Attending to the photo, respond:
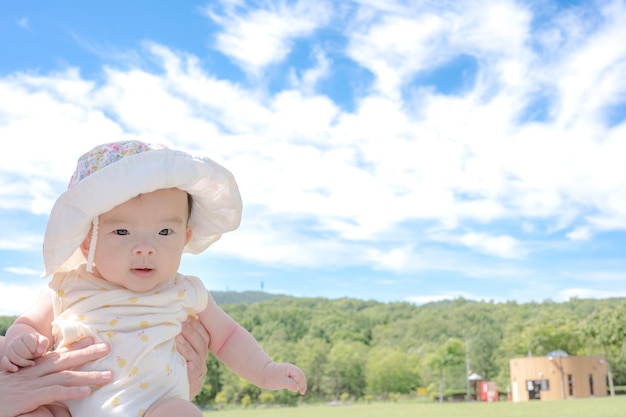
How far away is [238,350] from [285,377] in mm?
229

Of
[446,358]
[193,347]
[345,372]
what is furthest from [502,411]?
[345,372]

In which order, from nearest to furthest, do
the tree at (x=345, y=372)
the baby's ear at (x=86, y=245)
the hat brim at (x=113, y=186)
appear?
the hat brim at (x=113, y=186) < the baby's ear at (x=86, y=245) < the tree at (x=345, y=372)

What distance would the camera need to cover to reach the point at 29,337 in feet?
6.94

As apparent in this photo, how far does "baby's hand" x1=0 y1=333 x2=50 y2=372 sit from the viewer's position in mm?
2100

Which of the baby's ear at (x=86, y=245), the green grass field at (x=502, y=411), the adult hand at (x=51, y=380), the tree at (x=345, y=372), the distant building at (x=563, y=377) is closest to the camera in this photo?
the adult hand at (x=51, y=380)

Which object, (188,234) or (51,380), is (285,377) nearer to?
(188,234)

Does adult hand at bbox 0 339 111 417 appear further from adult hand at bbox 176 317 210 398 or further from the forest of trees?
the forest of trees

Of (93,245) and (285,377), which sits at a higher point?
(93,245)

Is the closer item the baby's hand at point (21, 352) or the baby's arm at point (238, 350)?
the baby's hand at point (21, 352)

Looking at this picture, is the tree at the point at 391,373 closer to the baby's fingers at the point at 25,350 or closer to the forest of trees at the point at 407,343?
the forest of trees at the point at 407,343

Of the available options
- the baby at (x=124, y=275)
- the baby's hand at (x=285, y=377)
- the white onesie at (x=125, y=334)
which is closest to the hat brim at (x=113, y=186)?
the baby at (x=124, y=275)

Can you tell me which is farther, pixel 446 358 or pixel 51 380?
pixel 446 358

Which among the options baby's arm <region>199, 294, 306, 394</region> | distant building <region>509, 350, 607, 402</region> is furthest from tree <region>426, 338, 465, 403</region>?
baby's arm <region>199, 294, 306, 394</region>

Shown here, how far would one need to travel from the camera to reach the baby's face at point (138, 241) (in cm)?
221
